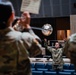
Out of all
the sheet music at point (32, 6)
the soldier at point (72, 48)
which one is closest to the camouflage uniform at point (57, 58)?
the sheet music at point (32, 6)

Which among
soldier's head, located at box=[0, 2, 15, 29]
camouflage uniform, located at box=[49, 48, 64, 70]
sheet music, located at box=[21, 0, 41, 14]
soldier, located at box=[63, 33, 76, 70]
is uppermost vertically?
sheet music, located at box=[21, 0, 41, 14]

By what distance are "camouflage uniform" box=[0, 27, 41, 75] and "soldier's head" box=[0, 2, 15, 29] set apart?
40 mm

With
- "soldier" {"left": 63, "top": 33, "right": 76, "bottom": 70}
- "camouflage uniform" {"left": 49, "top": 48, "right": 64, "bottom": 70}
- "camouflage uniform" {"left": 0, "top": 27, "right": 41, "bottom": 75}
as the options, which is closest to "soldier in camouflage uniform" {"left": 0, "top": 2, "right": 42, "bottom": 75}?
"camouflage uniform" {"left": 0, "top": 27, "right": 41, "bottom": 75}

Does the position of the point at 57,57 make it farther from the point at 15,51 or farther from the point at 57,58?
the point at 15,51

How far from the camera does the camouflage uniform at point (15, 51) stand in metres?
1.79

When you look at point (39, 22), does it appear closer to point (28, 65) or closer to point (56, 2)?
point (56, 2)

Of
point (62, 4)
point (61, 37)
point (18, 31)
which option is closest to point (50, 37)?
point (61, 37)

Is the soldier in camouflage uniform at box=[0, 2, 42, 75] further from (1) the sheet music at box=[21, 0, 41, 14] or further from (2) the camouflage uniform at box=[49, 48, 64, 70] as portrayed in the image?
(2) the camouflage uniform at box=[49, 48, 64, 70]

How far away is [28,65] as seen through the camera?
1801 mm

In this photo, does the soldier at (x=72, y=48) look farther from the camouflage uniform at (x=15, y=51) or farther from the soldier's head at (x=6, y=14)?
the soldier's head at (x=6, y=14)

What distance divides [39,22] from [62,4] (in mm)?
2075

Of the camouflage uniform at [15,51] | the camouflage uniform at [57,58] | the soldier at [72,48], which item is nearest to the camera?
the camouflage uniform at [15,51]

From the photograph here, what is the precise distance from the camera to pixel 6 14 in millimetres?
1811

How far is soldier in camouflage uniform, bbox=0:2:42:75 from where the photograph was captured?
1.79 meters
